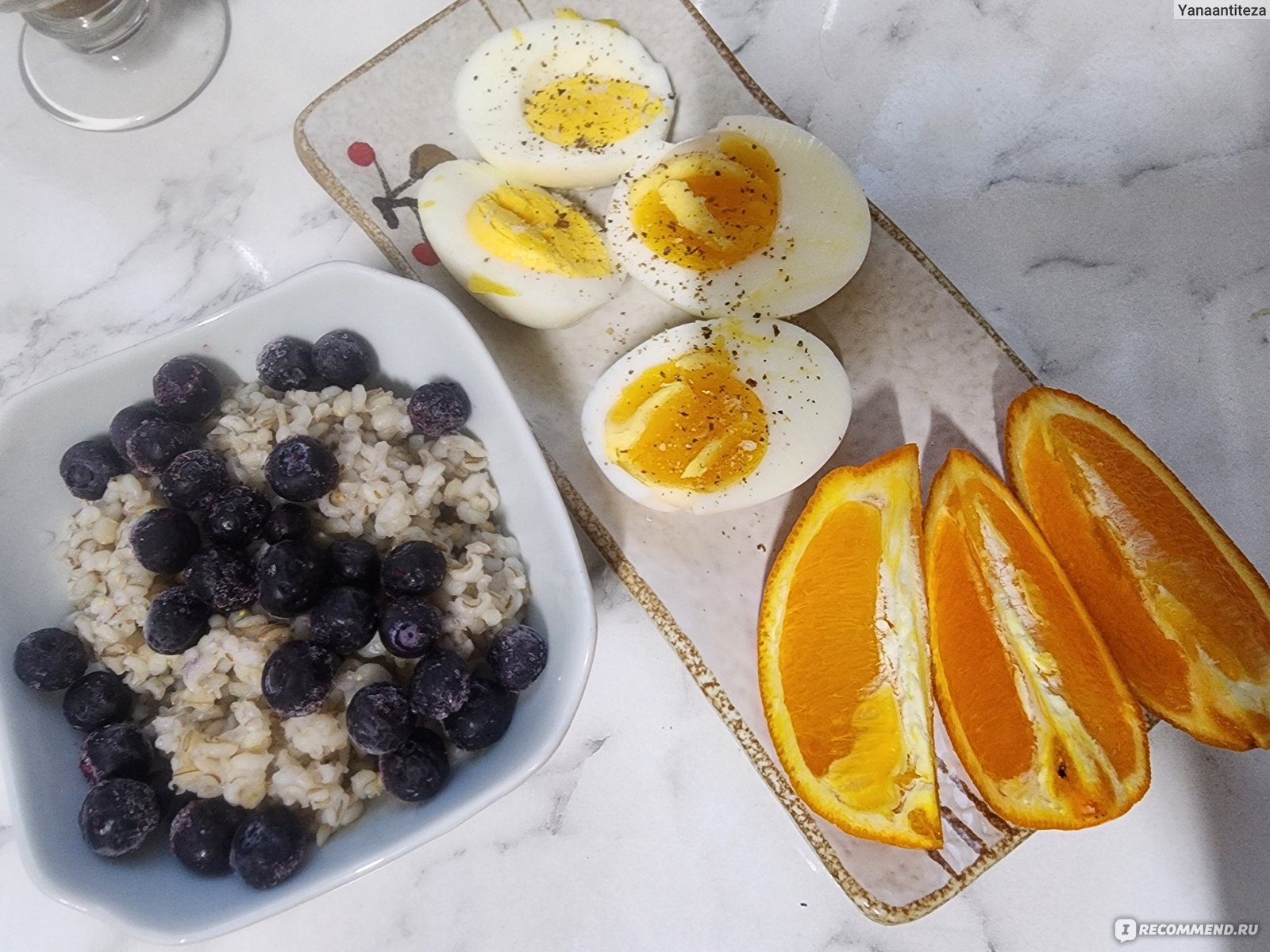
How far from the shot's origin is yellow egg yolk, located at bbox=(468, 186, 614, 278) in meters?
1.04

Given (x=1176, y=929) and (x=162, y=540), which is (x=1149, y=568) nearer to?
(x=1176, y=929)

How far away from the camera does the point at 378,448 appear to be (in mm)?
892

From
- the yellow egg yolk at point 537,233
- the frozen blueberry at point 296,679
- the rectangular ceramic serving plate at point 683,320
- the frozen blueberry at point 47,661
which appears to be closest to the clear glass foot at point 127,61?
the rectangular ceramic serving plate at point 683,320

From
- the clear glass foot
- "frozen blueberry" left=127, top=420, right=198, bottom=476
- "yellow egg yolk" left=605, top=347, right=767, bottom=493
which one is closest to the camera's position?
"frozen blueberry" left=127, top=420, right=198, bottom=476

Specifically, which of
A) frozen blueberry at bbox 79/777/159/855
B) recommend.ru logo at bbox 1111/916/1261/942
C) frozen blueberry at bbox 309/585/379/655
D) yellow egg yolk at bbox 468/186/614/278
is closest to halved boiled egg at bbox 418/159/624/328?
yellow egg yolk at bbox 468/186/614/278

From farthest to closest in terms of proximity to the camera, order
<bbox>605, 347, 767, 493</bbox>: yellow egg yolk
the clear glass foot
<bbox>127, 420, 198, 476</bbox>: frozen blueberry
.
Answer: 1. the clear glass foot
2. <bbox>605, 347, 767, 493</bbox>: yellow egg yolk
3. <bbox>127, 420, 198, 476</bbox>: frozen blueberry

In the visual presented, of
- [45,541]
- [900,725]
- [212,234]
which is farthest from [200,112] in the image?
[900,725]

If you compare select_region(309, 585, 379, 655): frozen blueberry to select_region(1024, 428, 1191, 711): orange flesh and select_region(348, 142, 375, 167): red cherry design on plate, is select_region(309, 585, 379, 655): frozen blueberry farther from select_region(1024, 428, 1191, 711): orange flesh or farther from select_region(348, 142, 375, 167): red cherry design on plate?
select_region(1024, 428, 1191, 711): orange flesh

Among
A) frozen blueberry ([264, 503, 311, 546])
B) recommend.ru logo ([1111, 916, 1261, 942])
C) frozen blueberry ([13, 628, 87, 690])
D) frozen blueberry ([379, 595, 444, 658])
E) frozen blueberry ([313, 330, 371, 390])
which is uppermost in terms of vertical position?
frozen blueberry ([313, 330, 371, 390])

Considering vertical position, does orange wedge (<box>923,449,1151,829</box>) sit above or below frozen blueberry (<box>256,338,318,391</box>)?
below

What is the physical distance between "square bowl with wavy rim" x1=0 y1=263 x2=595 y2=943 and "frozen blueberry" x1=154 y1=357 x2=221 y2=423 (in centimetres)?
2

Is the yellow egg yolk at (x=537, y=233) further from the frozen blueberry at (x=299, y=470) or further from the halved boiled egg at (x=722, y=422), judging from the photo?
the frozen blueberry at (x=299, y=470)

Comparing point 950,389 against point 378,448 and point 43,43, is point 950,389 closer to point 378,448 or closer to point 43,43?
point 378,448

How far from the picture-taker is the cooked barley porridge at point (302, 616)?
0.80 m
